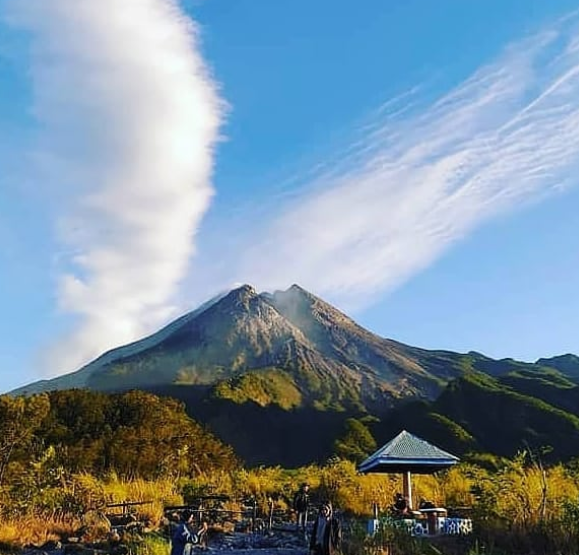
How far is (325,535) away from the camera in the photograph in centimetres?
1103

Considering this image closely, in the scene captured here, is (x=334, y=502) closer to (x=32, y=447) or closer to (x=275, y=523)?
(x=275, y=523)

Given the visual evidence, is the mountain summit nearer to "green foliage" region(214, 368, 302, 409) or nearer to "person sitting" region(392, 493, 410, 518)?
"green foliage" region(214, 368, 302, 409)

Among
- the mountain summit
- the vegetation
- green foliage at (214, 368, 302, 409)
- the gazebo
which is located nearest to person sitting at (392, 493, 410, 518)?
the vegetation

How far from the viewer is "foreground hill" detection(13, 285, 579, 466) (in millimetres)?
57812

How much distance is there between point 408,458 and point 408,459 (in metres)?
0.02

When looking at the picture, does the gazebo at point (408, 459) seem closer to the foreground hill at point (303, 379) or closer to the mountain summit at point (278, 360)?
the foreground hill at point (303, 379)

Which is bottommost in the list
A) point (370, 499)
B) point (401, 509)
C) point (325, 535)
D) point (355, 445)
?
point (325, 535)

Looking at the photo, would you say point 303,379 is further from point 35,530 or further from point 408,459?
point 35,530

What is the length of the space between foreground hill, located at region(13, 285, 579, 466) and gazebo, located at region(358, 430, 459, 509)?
2863 centimetres

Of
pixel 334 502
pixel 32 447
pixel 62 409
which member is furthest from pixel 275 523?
pixel 62 409

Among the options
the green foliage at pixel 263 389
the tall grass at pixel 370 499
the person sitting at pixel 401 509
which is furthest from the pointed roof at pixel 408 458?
the green foliage at pixel 263 389

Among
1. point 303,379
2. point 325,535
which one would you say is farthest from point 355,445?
point 303,379

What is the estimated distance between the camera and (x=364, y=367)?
285ft

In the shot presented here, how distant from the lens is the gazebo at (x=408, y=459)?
1878cm
